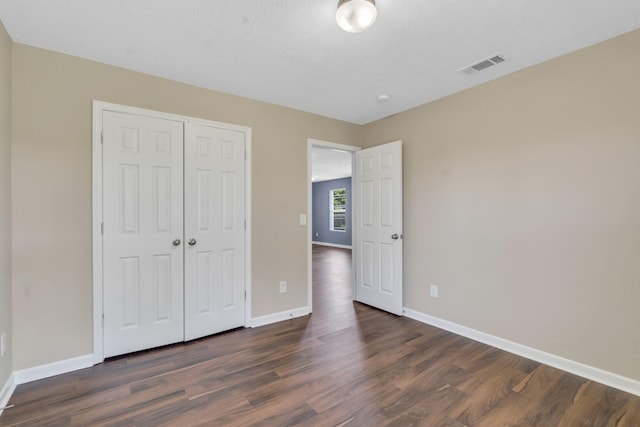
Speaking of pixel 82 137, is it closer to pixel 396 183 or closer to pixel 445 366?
pixel 396 183

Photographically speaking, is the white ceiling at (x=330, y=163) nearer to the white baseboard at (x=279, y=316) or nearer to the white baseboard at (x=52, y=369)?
the white baseboard at (x=279, y=316)

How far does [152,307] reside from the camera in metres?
2.67

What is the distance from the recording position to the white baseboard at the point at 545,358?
2.08 meters

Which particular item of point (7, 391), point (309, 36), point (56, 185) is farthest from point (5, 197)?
point (309, 36)

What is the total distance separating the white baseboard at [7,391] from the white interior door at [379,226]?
3.35 meters

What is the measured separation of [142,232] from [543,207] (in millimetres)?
3412

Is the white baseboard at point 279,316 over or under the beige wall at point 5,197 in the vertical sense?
under

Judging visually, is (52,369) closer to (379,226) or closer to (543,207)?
(379,226)

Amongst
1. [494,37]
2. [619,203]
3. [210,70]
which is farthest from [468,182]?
[210,70]

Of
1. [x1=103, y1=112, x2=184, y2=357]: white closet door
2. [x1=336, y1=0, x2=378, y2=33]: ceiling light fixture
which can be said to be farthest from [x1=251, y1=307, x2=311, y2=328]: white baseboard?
[x1=336, y1=0, x2=378, y2=33]: ceiling light fixture

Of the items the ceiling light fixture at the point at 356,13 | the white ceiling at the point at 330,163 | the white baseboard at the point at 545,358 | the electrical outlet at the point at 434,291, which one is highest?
the white ceiling at the point at 330,163

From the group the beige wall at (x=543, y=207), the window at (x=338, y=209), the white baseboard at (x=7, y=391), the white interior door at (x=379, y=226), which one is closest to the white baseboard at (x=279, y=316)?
the white interior door at (x=379, y=226)

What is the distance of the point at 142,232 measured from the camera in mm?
2621

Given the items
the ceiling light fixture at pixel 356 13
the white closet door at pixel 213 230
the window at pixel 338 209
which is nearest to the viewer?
the ceiling light fixture at pixel 356 13
